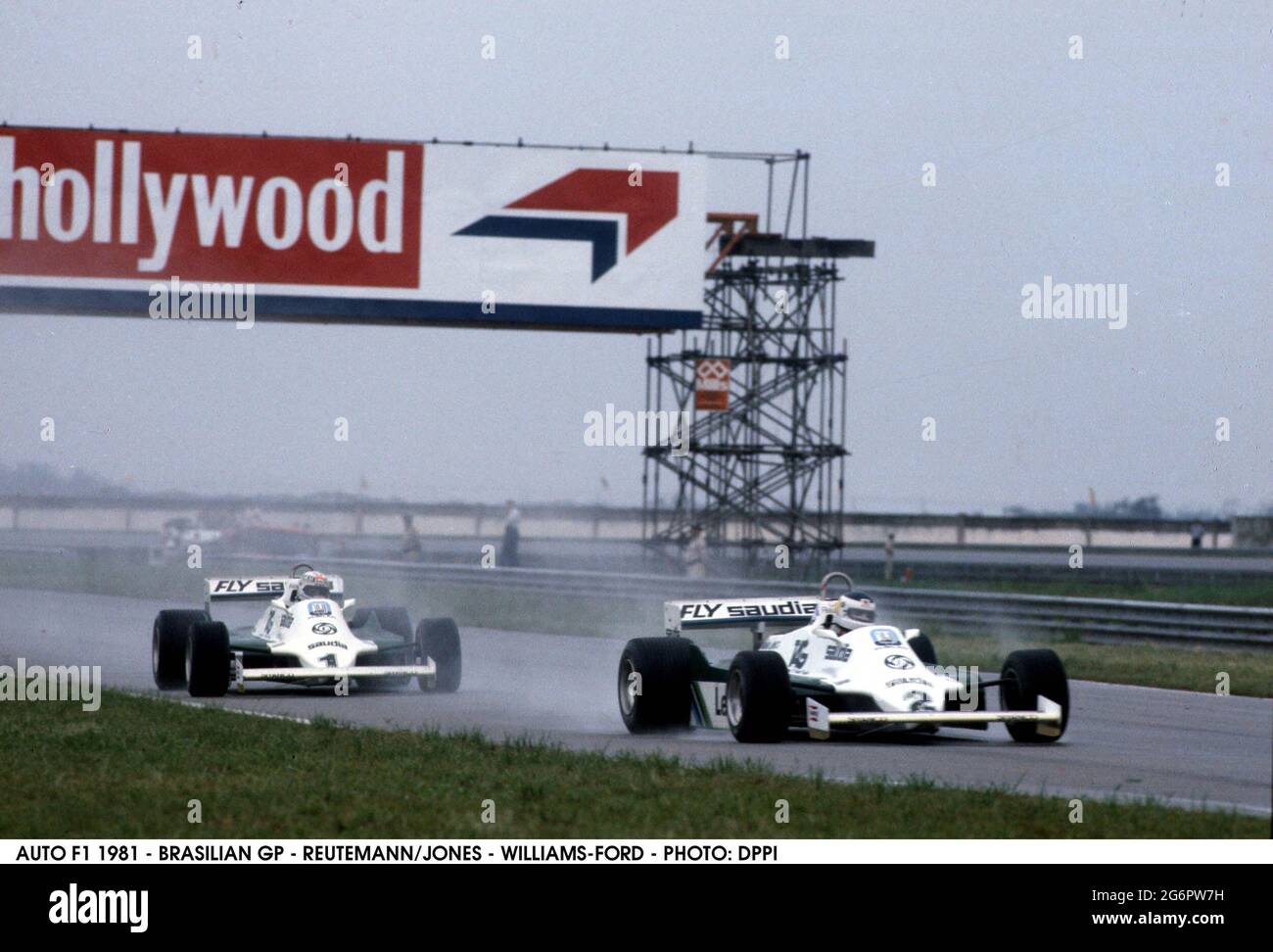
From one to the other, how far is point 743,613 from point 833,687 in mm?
1602

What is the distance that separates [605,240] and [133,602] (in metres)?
11.4

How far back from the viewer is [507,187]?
26.8 meters

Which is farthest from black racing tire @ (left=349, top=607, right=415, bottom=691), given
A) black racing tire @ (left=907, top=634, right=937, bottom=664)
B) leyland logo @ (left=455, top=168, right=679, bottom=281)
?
leyland logo @ (left=455, top=168, right=679, bottom=281)

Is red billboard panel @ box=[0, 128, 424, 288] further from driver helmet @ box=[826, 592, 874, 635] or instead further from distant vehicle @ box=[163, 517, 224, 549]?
distant vehicle @ box=[163, 517, 224, 549]

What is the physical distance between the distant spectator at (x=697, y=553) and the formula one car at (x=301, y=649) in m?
14.4

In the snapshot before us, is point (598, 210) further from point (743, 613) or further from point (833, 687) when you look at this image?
point (833, 687)

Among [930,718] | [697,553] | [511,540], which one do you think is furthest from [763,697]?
[511,540]

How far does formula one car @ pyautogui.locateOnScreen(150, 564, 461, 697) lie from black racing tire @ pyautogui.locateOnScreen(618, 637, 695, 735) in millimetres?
3841

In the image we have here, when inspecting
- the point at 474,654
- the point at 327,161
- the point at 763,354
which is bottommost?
the point at 474,654

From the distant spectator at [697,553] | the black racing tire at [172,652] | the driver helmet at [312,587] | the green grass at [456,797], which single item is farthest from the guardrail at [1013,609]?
the green grass at [456,797]

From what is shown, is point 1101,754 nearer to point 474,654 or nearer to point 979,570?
point 474,654

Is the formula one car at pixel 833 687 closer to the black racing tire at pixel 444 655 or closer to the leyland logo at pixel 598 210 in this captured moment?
the black racing tire at pixel 444 655

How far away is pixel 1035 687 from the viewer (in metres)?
12.5
